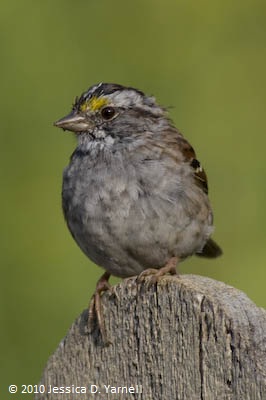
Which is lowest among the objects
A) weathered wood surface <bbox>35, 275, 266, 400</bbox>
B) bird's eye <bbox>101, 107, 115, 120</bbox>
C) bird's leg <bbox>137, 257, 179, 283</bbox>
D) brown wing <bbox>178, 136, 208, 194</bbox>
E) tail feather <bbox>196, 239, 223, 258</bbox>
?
weathered wood surface <bbox>35, 275, 266, 400</bbox>

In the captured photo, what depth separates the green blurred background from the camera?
526cm

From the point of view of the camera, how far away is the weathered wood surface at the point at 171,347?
8.96 feet

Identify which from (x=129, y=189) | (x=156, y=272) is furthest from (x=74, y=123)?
(x=156, y=272)

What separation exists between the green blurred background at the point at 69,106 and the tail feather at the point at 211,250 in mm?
Answer: 301

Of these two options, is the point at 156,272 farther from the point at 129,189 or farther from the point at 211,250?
the point at 211,250

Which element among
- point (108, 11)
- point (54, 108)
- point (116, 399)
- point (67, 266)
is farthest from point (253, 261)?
point (116, 399)

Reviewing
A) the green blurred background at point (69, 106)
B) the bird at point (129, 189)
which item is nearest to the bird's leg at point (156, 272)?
the bird at point (129, 189)

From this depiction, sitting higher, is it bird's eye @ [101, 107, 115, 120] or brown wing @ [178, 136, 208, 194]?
bird's eye @ [101, 107, 115, 120]

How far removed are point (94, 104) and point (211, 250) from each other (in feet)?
3.01

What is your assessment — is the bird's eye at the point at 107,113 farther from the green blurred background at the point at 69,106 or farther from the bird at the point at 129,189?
the green blurred background at the point at 69,106

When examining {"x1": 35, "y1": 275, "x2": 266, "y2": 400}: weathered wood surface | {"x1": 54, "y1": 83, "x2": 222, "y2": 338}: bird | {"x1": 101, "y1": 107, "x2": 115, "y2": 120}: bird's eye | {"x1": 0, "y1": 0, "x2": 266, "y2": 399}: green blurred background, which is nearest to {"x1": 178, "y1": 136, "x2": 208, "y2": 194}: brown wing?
{"x1": 54, "y1": 83, "x2": 222, "y2": 338}: bird

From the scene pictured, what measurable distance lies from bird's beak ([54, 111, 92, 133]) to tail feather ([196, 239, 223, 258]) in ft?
2.79

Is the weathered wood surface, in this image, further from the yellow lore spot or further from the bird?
the yellow lore spot

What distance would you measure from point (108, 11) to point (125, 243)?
251cm
